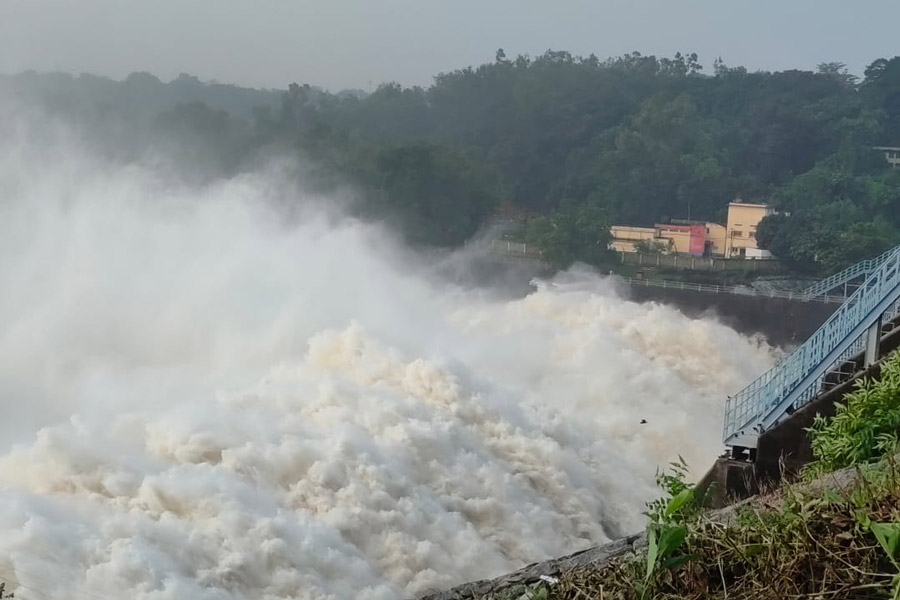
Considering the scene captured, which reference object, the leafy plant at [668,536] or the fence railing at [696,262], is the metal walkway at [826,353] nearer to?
the leafy plant at [668,536]

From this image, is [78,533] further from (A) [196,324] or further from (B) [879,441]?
(A) [196,324]

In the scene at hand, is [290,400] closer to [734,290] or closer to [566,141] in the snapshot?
[734,290]

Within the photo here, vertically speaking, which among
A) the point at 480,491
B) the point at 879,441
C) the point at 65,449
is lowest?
the point at 480,491

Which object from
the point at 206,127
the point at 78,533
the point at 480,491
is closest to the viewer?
the point at 78,533

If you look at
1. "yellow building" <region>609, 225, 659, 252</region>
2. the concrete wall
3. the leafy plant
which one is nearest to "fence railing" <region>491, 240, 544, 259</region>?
"yellow building" <region>609, 225, 659, 252</region>

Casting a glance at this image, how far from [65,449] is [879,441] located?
5.25 meters

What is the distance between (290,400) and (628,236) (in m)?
16.7

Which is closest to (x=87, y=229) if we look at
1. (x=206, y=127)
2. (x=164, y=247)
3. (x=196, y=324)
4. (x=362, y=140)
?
(x=164, y=247)

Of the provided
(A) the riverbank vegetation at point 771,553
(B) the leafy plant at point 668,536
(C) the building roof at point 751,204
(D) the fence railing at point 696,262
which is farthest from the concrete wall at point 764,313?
(B) the leafy plant at point 668,536

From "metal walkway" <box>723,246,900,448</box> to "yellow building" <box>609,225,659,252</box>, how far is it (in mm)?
15404

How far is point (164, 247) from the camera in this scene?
1822 cm

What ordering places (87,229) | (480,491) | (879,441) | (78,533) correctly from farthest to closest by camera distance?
Result: 1. (87,229)
2. (480,491)
3. (78,533)
4. (879,441)

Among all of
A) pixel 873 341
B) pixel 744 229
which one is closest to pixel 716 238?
pixel 744 229

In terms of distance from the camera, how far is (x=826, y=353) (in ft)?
28.8
